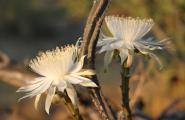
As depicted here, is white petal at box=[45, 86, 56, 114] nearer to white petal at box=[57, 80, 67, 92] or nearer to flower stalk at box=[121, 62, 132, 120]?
white petal at box=[57, 80, 67, 92]

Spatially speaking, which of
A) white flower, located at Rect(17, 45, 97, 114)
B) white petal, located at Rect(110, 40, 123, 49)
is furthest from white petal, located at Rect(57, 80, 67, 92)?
white petal, located at Rect(110, 40, 123, 49)

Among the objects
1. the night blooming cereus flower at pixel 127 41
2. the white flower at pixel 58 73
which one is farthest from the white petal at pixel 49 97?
the night blooming cereus flower at pixel 127 41

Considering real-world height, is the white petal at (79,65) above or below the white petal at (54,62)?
below

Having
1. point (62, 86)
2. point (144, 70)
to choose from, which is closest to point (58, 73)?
point (62, 86)

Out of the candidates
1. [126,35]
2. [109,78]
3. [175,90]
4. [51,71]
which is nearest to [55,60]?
[51,71]

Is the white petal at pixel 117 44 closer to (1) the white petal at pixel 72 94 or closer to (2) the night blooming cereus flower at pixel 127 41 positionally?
(2) the night blooming cereus flower at pixel 127 41

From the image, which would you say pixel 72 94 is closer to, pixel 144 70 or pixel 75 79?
pixel 75 79

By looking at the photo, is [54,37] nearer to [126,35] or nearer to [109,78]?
[109,78]
